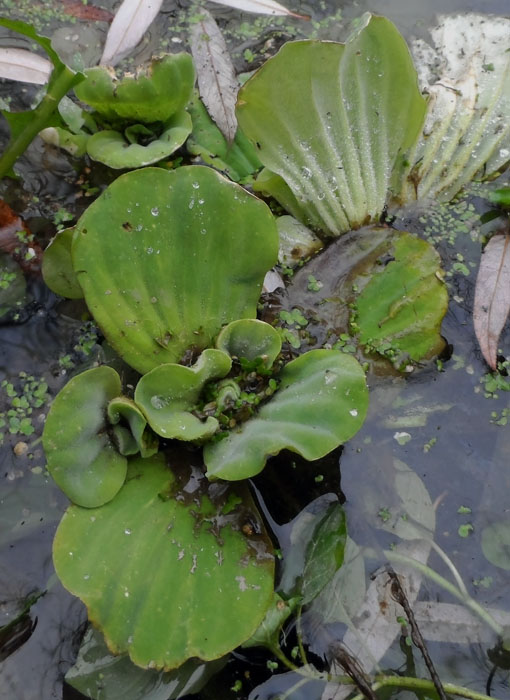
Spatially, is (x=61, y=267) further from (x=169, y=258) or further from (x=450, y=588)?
(x=450, y=588)

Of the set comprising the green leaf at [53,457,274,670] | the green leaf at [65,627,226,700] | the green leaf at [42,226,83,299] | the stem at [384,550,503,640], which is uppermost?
the green leaf at [42,226,83,299]

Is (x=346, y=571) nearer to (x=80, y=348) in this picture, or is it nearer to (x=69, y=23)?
(x=80, y=348)

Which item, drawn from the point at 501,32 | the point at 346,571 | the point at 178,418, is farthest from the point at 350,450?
the point at 501,32

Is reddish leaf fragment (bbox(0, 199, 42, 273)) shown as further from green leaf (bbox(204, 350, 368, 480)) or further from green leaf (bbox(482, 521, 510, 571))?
green leaf (bbox(482, 521, 510, 571))

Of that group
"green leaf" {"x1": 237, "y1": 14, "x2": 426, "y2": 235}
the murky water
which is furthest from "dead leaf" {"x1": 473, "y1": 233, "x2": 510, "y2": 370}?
"green leaf" {"x1": 237, "y1": 14, "x2": 426, "y2": 235}

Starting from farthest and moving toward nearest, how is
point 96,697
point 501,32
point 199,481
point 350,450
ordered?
1. point 501,32
2. point 350,450
3. point 199,481
4. point 96,697

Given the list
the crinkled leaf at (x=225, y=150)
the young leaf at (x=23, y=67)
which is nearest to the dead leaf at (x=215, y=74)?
the crinkled leaf at (x=225, y=150)

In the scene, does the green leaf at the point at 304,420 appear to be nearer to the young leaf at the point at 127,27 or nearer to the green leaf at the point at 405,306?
the green leaf at the point at 405,306
